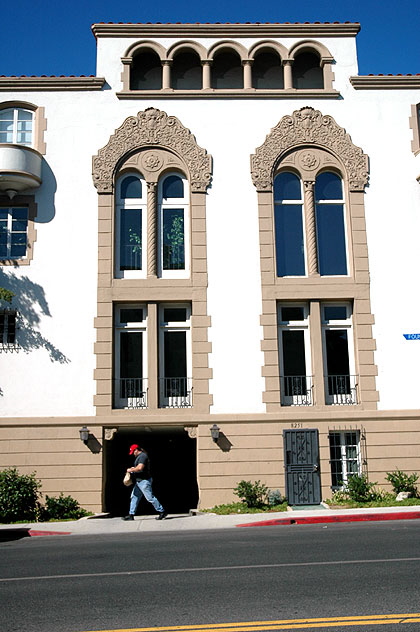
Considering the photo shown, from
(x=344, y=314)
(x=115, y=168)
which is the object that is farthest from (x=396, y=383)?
(x=115, y=168)

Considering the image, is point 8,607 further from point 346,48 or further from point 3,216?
point 346,48

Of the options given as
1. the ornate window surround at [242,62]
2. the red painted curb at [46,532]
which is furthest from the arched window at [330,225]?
the red painted curb at [46,532]

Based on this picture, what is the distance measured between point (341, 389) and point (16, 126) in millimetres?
12803

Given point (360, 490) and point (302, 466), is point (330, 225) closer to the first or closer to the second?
point (302, 466)

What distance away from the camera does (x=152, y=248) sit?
2033 centimetres

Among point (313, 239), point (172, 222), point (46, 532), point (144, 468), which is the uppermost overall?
point (172, 222)

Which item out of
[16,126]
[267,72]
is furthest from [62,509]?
[267,72]

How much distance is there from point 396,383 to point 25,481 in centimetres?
1076

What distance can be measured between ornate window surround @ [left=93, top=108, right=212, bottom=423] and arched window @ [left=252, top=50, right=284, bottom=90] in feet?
11.0

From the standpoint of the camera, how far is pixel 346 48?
72.2ft

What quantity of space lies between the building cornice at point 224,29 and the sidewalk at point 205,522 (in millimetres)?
14782

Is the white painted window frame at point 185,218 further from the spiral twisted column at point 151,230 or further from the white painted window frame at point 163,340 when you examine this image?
the white painted window frame at point 163,340

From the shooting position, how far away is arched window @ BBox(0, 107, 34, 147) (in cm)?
2116

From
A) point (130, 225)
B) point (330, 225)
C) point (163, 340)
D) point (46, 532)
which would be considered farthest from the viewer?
point (330, 225)
